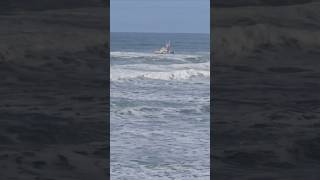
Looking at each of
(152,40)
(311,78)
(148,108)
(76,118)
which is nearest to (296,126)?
(311,78)

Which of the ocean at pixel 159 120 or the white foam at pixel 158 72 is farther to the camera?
the white foam at pixel 158 72

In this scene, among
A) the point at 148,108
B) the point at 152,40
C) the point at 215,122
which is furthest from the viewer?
the point at 152,40

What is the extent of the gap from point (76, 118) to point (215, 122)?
2.12ft

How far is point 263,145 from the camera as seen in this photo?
2539 millimetres

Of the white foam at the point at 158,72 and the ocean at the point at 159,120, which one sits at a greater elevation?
the white foam at the point at 158,72

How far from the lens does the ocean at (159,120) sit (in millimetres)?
8609

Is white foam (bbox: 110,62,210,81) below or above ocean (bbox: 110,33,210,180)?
above

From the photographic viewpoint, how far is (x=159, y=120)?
39.7 feet

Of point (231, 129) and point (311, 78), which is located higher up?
point (311, 78)

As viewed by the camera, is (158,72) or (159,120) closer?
(159,120)

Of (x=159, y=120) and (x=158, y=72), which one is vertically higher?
(x=158, y=72)

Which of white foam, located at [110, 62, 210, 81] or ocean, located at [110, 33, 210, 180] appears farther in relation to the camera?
white foam, located at [110, 62, 210, 81]

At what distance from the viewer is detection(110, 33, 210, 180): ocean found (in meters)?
8.61

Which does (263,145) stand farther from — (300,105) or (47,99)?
(47,99)
